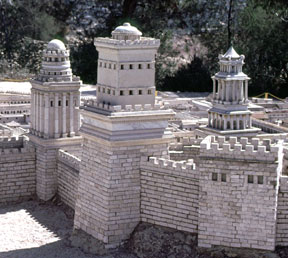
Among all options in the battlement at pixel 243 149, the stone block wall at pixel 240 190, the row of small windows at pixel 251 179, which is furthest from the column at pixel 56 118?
the row of small windows at pixel 251 179

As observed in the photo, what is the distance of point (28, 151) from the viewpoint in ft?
149

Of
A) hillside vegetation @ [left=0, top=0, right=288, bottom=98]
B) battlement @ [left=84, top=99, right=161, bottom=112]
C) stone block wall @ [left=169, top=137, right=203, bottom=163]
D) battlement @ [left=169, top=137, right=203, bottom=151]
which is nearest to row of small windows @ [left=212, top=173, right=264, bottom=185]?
battlement @ [left=84, top=99, right=161, bottom=112]

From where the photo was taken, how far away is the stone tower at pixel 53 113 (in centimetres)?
4456

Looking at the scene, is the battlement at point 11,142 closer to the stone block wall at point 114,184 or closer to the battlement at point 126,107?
the stone block wall at point 114,184

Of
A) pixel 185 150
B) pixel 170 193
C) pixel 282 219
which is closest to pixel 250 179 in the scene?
pixel 282 219

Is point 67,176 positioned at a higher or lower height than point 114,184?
lower

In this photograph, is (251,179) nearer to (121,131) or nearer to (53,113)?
(121,131)

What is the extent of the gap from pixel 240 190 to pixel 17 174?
48.7ft

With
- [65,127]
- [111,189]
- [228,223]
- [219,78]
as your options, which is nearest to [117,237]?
[111,189]

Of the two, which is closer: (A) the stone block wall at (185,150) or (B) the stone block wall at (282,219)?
(B) the stone block wall at (282,219)

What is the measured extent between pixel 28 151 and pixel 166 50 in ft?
121

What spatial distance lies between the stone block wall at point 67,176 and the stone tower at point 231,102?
7875mm

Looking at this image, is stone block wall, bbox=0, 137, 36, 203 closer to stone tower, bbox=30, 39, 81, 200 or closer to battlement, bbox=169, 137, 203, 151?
stone tower, bbox=30, 39, 81, 200

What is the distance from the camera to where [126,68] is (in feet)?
122
